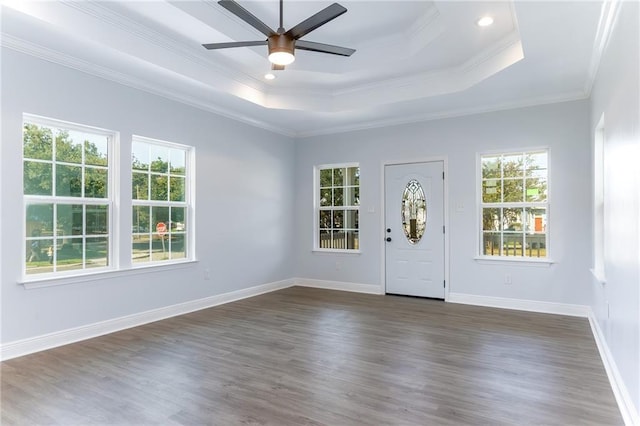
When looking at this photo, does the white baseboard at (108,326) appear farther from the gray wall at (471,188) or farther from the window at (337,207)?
the gray wall at (471,188)

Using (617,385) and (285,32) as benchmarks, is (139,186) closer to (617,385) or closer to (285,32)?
(285,32)

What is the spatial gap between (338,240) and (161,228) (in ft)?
9.96

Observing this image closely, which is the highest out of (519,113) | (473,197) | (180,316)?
(519,113)

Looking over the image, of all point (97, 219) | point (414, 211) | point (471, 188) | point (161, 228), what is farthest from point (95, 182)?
point (471, 188)

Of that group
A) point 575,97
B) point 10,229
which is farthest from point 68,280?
point 575,97

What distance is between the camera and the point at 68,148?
393 cm

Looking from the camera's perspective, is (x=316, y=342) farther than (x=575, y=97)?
No

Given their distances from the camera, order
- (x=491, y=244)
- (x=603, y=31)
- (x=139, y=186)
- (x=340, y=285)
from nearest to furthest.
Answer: (x=603, y=31) < (x=139, y=186) < (x=491, y=244) < (x=340, y=285)

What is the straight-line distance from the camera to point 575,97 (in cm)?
485

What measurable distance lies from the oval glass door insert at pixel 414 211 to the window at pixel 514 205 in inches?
33.7

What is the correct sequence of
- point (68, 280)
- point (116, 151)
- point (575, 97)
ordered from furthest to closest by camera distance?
1. point (575, 97)
2. point (116, 151)
3. point (68, 280)

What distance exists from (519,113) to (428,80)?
4.52 ft

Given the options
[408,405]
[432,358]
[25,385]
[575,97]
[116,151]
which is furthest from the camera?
[575,97]

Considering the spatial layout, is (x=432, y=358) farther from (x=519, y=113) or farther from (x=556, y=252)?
(x=519, y=113)
